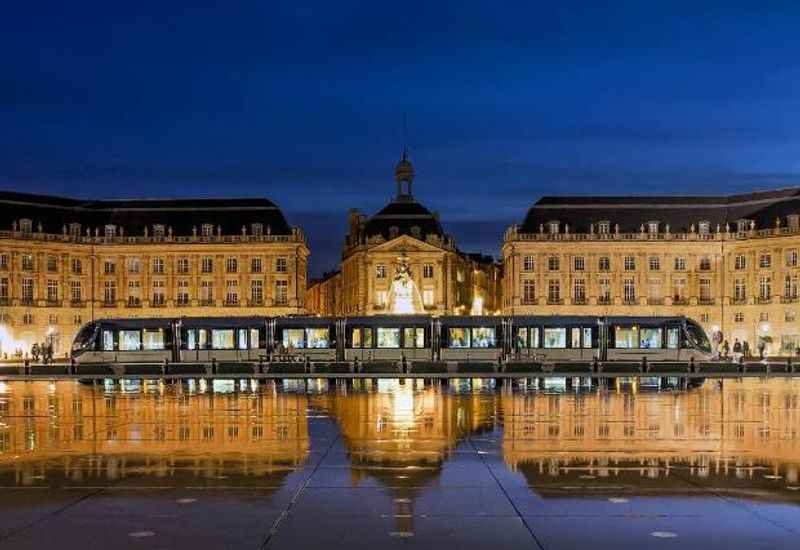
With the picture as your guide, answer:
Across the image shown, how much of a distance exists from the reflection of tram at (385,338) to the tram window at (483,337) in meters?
0.07

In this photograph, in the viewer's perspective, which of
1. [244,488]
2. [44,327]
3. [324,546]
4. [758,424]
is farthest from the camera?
[44,327]

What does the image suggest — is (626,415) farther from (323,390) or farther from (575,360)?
(575,360)

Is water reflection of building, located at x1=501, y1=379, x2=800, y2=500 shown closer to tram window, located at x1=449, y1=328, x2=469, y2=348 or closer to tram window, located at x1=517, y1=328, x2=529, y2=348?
tram window, located at x1=517, y1=328, x2=529, y2=348

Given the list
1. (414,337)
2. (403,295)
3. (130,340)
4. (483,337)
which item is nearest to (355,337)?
(414,337)

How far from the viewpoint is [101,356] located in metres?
78.4

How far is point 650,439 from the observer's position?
2428 centimetres

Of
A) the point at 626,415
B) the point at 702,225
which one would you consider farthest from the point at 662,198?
the point at 626,415

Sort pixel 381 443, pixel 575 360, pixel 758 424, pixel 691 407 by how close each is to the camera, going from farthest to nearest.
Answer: pixel 575 360 < pixel 691 407 < pixel 758 424 < pixel 381 443

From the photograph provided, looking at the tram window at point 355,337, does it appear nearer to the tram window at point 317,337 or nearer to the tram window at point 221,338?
the tram window at point 317,337

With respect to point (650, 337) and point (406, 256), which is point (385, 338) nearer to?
point (650, 337)

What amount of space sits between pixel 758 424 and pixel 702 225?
12373cm

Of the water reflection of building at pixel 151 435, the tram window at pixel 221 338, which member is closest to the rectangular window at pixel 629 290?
the tram window at pixel 221 338

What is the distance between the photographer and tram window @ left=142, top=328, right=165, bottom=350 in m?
78.6

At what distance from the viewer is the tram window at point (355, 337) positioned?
78812 millimetres
